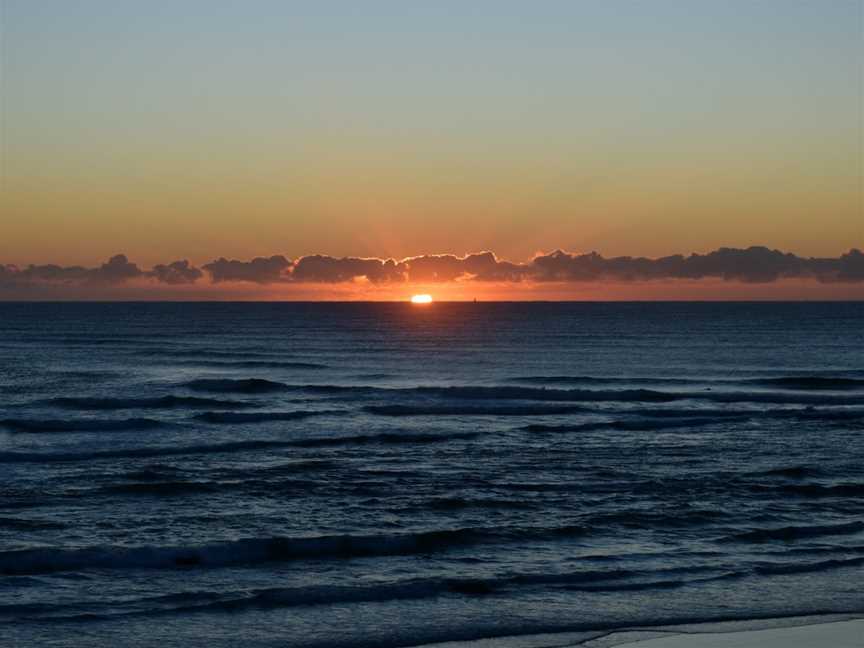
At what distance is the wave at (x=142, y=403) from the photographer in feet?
152

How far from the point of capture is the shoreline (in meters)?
13.6

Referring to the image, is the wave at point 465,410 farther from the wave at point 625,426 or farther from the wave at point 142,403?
the wave at point 142,403

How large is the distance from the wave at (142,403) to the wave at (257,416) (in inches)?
138

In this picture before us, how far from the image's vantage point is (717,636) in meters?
14.1

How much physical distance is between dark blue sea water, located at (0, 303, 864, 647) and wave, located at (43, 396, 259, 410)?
25 cm

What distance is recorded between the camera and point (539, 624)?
14922 millimetres

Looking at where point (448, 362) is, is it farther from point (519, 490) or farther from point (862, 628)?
point (862, 628)

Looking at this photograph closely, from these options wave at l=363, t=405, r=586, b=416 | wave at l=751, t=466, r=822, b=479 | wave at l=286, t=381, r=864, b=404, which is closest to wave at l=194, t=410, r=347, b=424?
wave at l=363, t=405, r=586, b=416

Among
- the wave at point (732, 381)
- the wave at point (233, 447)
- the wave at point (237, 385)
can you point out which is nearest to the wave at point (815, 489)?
the wave at point (233, 447)

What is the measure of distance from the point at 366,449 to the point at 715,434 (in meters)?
12.3

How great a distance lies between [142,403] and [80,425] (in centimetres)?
903

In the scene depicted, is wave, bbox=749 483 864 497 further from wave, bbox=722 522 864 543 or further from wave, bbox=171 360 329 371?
wave, bbox=171 360 329 371

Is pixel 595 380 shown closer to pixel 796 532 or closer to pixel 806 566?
pixel 796 532

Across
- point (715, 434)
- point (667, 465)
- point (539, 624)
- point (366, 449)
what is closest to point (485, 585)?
point (539, 624)
